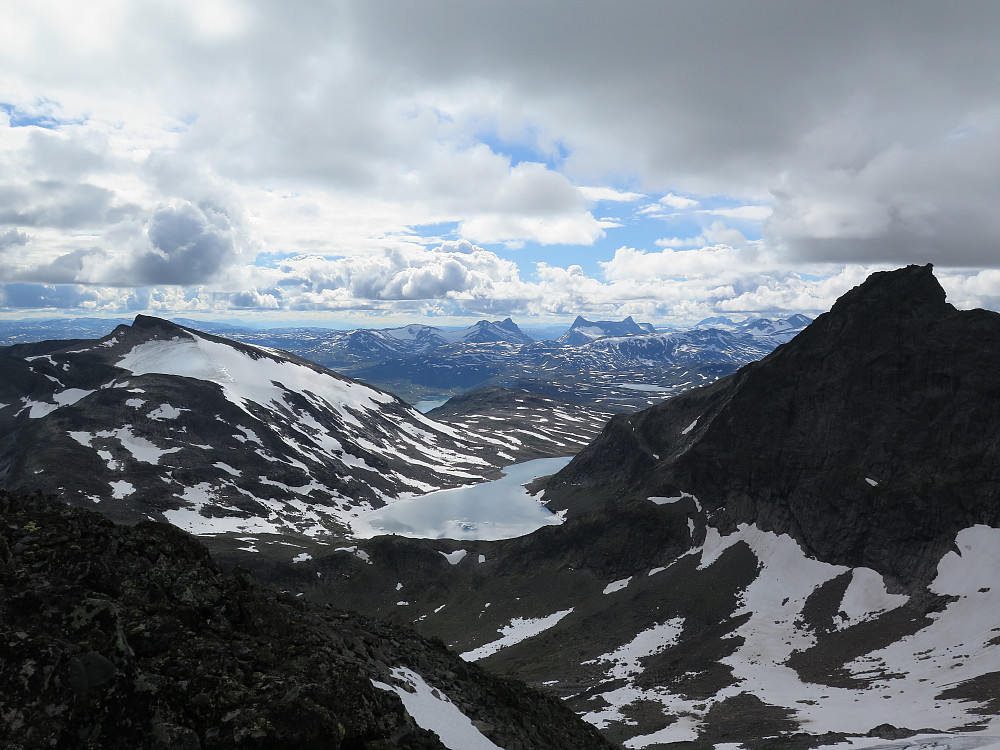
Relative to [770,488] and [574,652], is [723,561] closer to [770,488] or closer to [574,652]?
[770,488]

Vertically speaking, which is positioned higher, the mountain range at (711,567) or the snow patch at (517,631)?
the mountain range at (711,567)

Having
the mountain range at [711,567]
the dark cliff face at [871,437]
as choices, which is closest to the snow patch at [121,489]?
the mountain range at [711,567]

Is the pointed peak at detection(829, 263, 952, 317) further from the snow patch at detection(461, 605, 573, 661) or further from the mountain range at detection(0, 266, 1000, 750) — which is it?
the snow patch at detection(461, 605, 573, 661)

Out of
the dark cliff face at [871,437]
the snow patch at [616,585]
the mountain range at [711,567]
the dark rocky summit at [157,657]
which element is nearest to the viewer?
the dark rocky summit at [157,657]

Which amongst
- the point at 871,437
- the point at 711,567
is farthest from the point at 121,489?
the point at 871,437

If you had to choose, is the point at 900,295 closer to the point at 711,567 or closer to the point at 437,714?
the point at 711,567

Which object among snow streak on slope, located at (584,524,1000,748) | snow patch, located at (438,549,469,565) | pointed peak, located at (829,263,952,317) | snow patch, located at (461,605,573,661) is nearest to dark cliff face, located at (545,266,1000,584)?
pointed peak, located at (829,263,952,317)

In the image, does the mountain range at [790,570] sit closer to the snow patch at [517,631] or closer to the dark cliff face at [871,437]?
the dark cliff face at [871,437]
